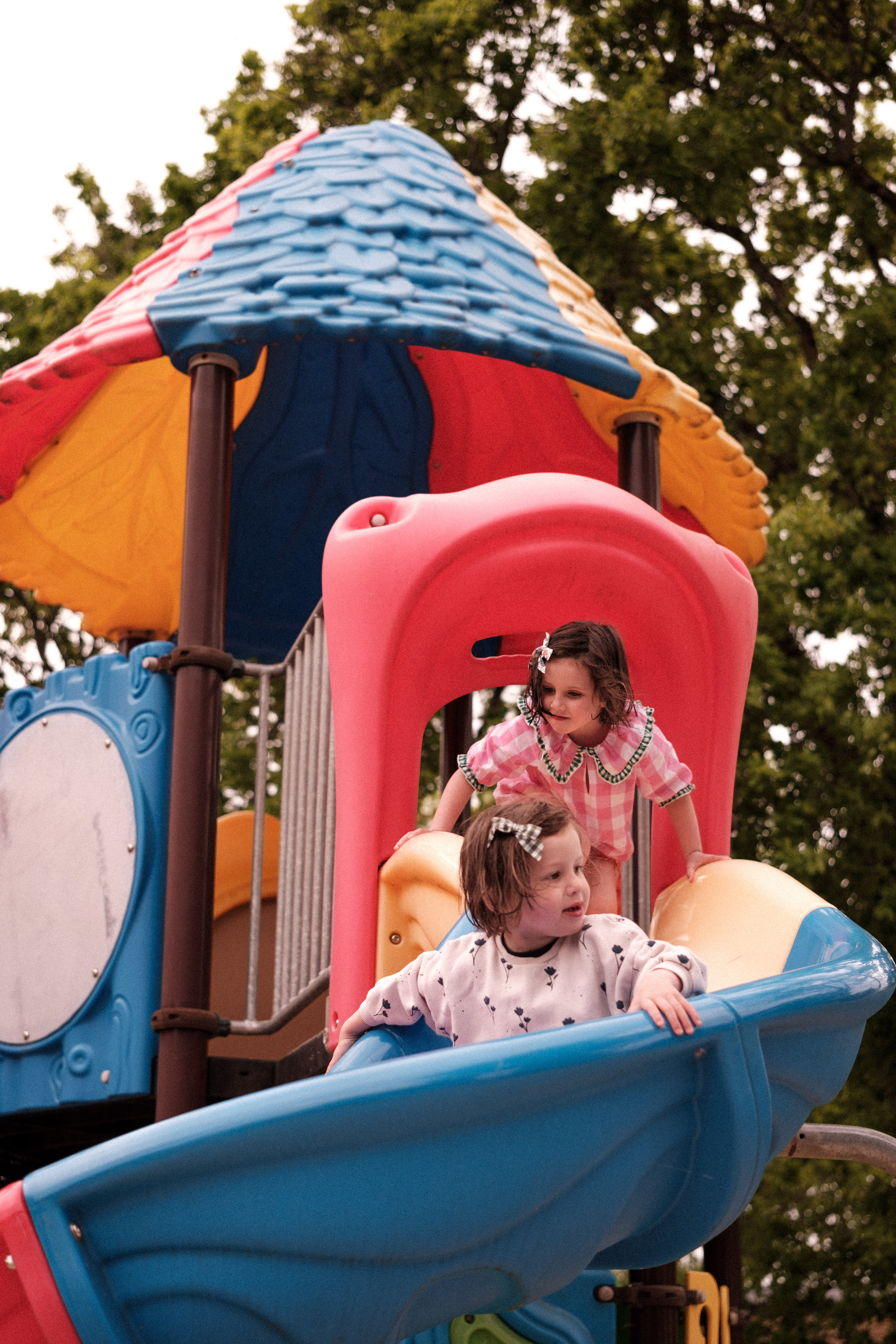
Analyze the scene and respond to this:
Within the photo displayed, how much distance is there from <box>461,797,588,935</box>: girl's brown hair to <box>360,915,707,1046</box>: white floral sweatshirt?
7 cm

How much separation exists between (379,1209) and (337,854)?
1773mm

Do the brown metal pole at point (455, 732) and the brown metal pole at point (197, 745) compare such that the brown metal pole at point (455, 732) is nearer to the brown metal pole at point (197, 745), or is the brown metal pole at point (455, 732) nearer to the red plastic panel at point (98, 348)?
the red plastic panel at point (98, 348)

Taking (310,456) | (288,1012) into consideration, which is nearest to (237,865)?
(310,456)

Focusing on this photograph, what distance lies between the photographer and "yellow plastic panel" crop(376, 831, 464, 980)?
126 inches

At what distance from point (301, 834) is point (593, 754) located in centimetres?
128

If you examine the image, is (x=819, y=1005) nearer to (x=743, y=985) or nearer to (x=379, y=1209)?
(x=743, y=985)

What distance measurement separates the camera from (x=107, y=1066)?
13.5 feet

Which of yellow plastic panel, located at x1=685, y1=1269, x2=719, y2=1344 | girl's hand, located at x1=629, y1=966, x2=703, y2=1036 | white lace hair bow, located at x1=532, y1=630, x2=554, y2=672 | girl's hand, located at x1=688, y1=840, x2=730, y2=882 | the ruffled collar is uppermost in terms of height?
white lace hair bow, located at x1=532, y1=630, x2=554, y2=672

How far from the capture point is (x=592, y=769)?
3283 mm

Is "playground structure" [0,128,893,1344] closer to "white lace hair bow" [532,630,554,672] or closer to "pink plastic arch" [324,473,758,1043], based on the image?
"pink plastic arch" [324,473,758,1043]

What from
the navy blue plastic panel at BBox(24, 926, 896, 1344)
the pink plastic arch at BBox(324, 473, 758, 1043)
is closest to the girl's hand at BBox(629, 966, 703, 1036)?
the navy blue plastic panel at BBox(24, 926, 896, 1344)

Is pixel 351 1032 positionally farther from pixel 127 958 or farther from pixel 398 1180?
pixel 127 958

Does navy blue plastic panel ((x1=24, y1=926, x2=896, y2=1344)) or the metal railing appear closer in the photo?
navy blue plastic panel ((x1=24, y1=926, x2=896, y2=1344))

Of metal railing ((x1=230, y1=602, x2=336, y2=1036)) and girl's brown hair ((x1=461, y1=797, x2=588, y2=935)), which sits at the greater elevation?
metal railing ((x1=230, y1=602, x2=336, y2=1036))
